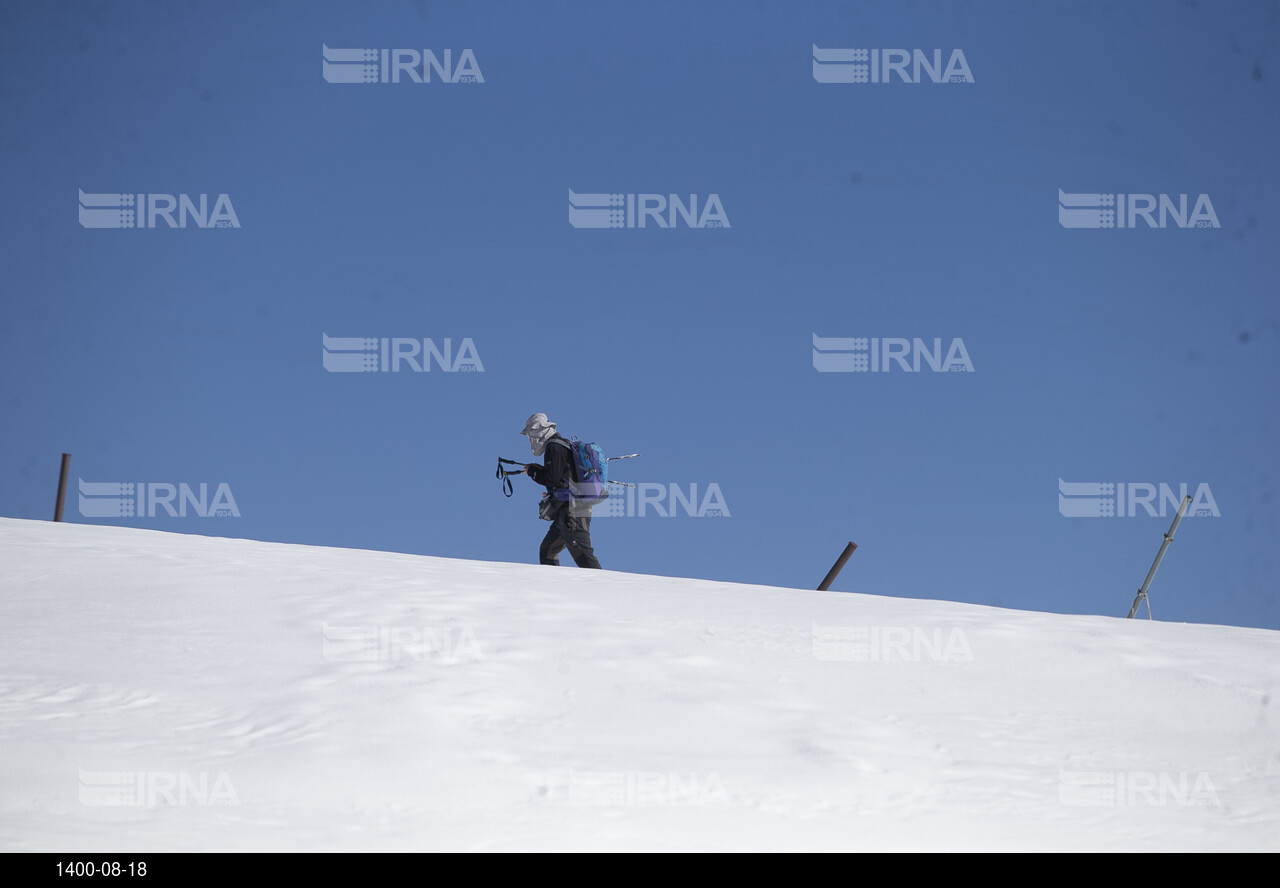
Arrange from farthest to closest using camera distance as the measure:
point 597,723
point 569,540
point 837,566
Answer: point 837,566 → point 569,540 → point 597,723

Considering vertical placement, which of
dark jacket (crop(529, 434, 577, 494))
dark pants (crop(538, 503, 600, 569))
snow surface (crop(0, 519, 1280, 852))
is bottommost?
snow surface (crop(0, 519, 1280, 852))

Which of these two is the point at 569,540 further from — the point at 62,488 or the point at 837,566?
the point at 62,488

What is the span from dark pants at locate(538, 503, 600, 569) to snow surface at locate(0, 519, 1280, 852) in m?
3.21

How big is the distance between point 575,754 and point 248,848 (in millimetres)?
1005

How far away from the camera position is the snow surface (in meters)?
2.83

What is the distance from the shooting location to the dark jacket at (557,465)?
8.79 metres

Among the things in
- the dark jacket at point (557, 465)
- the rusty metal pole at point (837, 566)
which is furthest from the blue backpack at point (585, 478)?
the rusty metal pole at point (837, 566)

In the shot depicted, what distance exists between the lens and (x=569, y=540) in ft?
28.6

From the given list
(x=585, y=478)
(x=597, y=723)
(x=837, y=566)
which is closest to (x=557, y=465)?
(x=585, y=478)

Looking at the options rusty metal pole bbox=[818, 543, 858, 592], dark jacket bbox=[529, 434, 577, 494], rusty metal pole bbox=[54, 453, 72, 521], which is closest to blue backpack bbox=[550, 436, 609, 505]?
dark jacket bbox=[529, 434, 577, 494]

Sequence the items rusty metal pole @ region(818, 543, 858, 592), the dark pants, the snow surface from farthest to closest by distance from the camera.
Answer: rusty metal pole @ region(818, 543, 858, 592) < the dark pants < the snow surface

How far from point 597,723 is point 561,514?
5.27m

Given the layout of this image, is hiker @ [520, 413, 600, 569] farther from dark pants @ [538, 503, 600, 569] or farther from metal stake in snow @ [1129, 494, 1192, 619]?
metal stake in snow @ [1129, 494, 1192, 619]

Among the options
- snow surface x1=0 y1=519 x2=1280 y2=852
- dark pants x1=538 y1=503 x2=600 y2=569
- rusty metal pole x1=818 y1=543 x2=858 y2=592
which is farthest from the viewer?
rusty metal pole x1=818 y1=543 x2=858 y2=592
